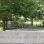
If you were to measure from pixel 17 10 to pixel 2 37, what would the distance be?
4456 millimetres

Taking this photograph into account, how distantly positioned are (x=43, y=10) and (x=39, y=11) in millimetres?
873

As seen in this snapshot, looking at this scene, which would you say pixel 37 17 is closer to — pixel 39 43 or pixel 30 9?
pixel 30 9

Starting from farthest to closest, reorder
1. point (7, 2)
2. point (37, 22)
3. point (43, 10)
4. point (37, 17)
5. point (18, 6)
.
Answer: point (37, 22), point (37, 17), point (43, 10), point (7, 2), point (18, 6)

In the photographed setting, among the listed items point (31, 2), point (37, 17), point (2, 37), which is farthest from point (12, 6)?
point (37, 17)

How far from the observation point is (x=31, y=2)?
1345 cm

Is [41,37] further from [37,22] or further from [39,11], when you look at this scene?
[37,22]

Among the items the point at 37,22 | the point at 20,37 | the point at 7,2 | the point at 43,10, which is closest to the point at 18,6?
the point at 7,2

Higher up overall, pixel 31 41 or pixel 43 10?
pixel 43 10

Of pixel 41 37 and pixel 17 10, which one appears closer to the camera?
pixel 41 37

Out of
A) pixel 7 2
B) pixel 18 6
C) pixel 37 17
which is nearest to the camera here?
pixel 18 6

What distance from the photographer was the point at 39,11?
87.0 ft

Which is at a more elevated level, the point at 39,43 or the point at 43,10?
the point at 43,10

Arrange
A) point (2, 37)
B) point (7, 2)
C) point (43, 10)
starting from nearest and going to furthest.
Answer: point (2, 37) < point (7, 2) < point (43, 10)

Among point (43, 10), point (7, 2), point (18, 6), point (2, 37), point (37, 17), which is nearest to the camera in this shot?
point (2, 37)
